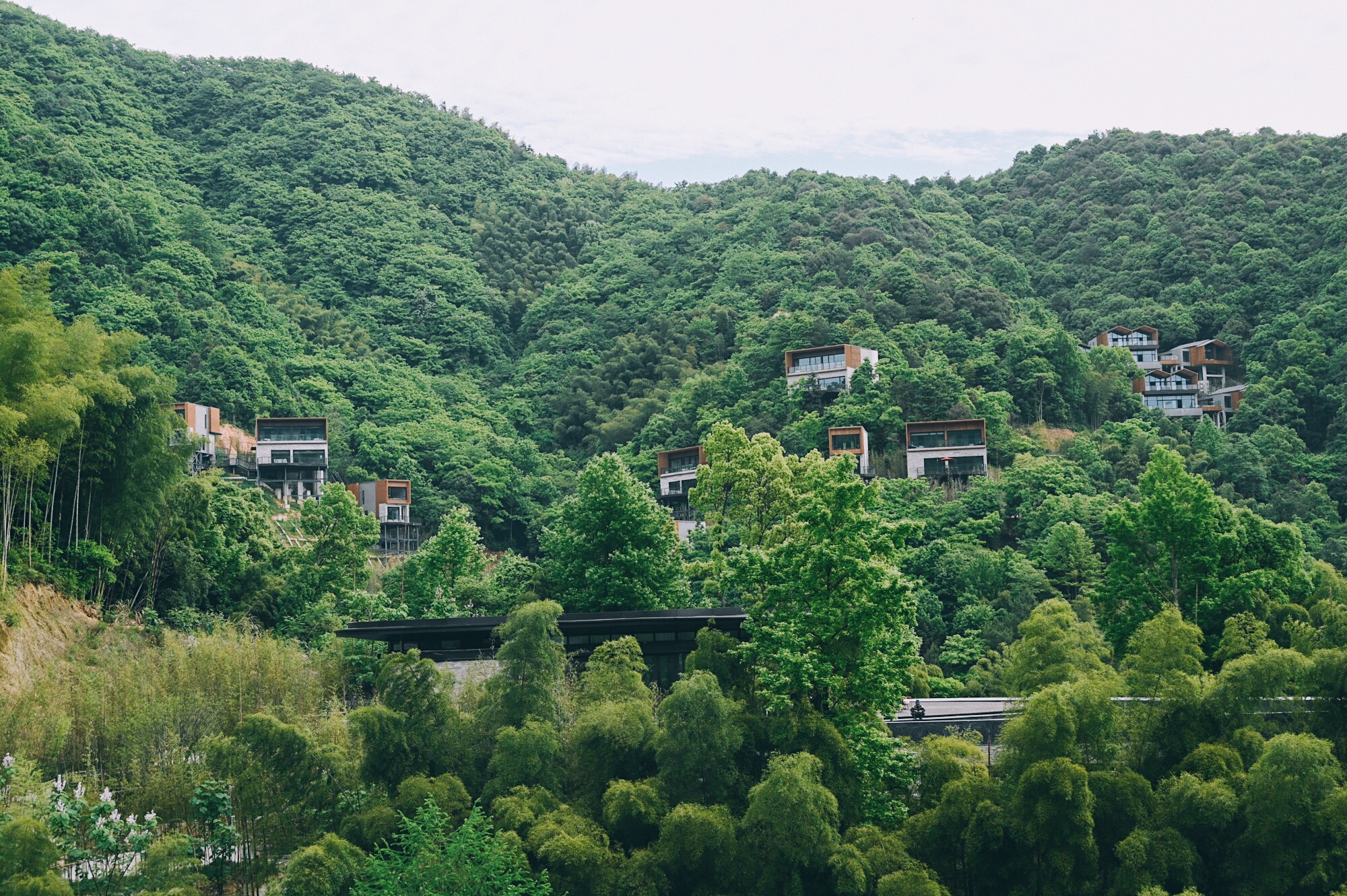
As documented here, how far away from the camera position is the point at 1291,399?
60219 millimetres

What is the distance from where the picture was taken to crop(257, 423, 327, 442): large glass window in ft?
187

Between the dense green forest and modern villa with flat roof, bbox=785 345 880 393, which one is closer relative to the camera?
the dense green forest

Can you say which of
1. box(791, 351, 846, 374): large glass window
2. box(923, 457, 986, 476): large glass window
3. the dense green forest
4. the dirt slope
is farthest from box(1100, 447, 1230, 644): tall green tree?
the dirt slope

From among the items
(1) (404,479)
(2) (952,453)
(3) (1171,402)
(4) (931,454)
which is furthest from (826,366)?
(3) (1171,402)

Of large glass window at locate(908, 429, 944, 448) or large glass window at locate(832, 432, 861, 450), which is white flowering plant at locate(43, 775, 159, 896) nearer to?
large glass window at locate(832, 432, 861, 450)

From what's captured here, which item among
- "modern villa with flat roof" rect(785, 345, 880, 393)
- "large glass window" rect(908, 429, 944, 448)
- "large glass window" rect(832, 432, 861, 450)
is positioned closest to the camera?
"large glass window" rect(832, 432, 861, 450)

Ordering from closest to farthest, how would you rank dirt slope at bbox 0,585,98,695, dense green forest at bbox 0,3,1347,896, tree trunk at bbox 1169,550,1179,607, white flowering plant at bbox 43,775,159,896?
1. white flowering plant at bbox 43,775,159,896
2. dense green forest at bbox 0,3,1347,896
3. dirt slope at bbox 0,585,98,695
4. tree trunk at bbox 1169,550,1179,607

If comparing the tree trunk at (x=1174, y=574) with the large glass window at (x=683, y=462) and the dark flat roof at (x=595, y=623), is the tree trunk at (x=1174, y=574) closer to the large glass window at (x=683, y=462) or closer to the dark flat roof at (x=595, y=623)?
the dark flat roof at (x=595, y=623)

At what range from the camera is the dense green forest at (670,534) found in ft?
74.7

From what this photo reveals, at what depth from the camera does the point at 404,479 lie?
196ft

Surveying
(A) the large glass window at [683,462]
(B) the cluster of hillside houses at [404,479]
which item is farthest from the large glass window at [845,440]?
(A) the large glass window at [683,462]

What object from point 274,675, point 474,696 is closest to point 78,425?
point 274,675

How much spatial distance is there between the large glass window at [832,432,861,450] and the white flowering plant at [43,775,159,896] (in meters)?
33.6

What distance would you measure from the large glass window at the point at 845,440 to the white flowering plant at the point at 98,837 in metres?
33.6
